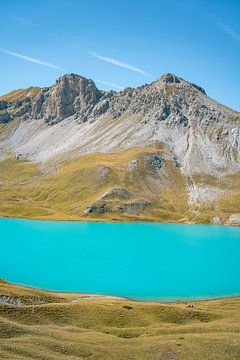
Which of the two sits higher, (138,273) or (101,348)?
(101,348)

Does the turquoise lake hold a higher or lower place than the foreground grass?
lower

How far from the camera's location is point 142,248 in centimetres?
14962

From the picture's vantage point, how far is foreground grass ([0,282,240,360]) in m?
41.7

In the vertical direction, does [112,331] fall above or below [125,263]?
above

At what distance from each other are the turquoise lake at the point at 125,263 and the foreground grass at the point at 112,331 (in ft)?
80.2

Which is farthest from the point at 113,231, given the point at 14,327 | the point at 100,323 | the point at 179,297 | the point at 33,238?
the point at 14,327

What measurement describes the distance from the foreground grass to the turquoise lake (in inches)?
962

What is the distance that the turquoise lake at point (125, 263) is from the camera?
3745 inches

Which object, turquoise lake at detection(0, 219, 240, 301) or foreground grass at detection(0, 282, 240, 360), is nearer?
foreground grass at detection(0, 282, 240, 360)

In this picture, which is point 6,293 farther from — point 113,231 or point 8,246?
point 113,231

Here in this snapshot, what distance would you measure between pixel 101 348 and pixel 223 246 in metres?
124

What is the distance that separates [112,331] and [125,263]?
6673 cm

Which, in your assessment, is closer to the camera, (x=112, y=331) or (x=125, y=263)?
(x=112, y=331)

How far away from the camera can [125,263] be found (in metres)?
121
